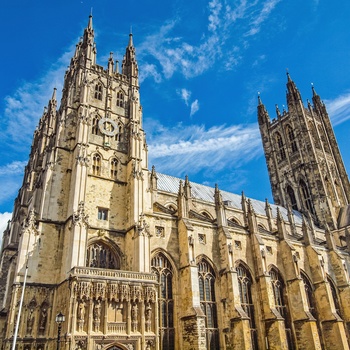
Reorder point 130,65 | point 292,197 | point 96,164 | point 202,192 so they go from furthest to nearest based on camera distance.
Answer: point 292,197, point 202,192, point 130,65, point 96,164

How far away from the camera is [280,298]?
33531mm

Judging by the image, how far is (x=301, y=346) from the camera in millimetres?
30578

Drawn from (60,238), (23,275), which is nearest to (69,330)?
(23,275)

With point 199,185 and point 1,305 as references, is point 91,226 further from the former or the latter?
point 199,185

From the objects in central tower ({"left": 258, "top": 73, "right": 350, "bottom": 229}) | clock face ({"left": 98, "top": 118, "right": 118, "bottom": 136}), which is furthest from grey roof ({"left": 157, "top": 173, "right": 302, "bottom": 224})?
clock face ({"left": 98, "top": 118, "right": 118, "bottom": 136})

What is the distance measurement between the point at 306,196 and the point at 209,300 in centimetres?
3531

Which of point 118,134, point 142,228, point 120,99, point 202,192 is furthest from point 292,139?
point 142,228

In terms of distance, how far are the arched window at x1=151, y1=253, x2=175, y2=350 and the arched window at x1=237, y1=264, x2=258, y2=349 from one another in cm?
741

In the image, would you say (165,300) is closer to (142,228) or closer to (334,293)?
(142,228)

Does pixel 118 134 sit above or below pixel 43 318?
above

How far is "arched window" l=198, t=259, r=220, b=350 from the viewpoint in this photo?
26980 millimetres

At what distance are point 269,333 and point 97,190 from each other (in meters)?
19.2

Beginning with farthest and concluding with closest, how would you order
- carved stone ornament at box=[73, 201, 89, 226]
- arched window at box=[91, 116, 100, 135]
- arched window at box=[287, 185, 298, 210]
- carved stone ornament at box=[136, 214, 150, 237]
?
arched window at box=[287, 185, 298, 210] → arched window at box=[91, 116, 100, 135] → carved stone ornament at box=[136, 214, 150, 237] → carved stone ornament at box=[73, 201, 89, 226]

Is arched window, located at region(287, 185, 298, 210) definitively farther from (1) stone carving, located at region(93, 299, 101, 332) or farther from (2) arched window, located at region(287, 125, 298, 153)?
(1) stone carving, located at region(93, 299, 101, 332)
